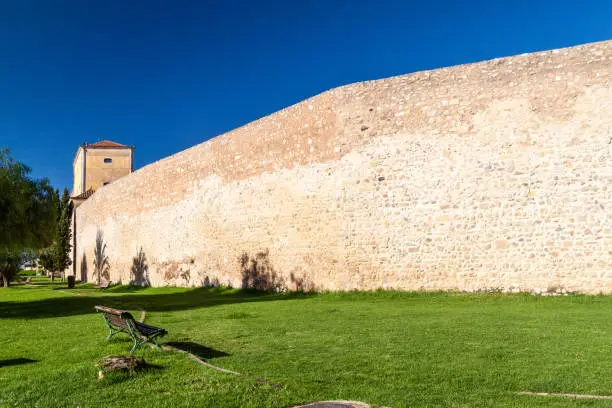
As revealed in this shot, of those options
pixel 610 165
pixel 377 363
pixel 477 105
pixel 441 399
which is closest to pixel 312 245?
pixel 477 105

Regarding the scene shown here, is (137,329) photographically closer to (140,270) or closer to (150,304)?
(150,304)

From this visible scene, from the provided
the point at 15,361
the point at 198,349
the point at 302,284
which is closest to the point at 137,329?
the point at 198,349

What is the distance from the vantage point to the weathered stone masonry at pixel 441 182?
10203mm

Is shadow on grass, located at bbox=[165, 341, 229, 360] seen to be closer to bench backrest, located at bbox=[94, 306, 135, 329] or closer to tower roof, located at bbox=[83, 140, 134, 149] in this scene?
bench backrest, located at bbox=[94, 306, 135, 329]

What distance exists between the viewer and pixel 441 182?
38.2 feet

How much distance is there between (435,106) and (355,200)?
117 inches

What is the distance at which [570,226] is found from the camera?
33.5 feet

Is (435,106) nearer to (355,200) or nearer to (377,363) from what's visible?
(355,200)

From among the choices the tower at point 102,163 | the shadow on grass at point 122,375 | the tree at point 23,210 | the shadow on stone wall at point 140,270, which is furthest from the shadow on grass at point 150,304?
the tower at point 102,163

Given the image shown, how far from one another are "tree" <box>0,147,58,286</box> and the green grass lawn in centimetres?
444

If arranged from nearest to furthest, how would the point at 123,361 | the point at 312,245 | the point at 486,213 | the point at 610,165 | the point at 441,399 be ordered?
the point at 441,399, the point at 123,361, the point at 610,165, the point at 486,213, the point at 312,245

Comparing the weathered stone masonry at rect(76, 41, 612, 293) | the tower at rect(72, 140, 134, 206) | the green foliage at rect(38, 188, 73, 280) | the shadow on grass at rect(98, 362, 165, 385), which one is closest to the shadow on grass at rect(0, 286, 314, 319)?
the weathered stone masonry at rect(76, 41, 612, 293)

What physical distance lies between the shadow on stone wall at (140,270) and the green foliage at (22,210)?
7571 millimetres

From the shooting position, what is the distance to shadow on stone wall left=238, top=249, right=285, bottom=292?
49.0 ft
